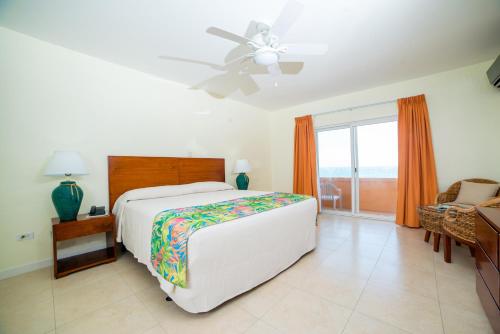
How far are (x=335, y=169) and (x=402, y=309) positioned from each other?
3193 mm

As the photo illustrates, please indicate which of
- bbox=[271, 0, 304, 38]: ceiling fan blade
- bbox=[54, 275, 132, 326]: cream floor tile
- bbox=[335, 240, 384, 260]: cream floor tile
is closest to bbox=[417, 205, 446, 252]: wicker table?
bbox=[335, 240, 384, 260]: cream floor tile

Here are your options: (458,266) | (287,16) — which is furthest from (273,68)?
(458,266)

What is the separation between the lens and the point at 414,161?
337 centimetres

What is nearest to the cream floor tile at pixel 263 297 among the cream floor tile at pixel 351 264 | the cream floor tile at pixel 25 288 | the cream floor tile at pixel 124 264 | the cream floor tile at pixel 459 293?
the cream floor tile at pixel 351 264

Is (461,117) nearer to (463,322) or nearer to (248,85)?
(463,322)

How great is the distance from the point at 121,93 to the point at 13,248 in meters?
2.14

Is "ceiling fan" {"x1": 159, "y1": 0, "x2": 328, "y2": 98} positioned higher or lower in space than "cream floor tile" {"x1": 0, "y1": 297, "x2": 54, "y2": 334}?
higher

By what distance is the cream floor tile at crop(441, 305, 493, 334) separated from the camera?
1280 mm

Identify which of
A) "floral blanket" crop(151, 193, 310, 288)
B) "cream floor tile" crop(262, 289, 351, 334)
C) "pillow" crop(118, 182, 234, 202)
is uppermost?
"pillow" crop(118, 182, 234, 202)

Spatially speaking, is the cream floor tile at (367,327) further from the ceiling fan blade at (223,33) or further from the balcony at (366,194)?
the balcony at (366,194)

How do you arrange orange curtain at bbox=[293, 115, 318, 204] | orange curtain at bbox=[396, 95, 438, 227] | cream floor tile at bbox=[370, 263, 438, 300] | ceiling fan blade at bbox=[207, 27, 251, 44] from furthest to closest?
orange curtain at bbox=[293, 115, 318, 204] < orange curtain at bbox=[396, 95, 438, 227] < cream floor tile at bbox=[370, 263, 438, 300] < ceiling fan blade at bbox=[207, 27, 251, 44]

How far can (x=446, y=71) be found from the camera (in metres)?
3.16

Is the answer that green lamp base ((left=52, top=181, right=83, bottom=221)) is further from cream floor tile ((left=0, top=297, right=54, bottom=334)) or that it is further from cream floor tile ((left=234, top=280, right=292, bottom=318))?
cream floor tile ((left=234, top=280, right=292, bottom=318))

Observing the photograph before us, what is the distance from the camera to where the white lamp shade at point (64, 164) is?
207 cm
